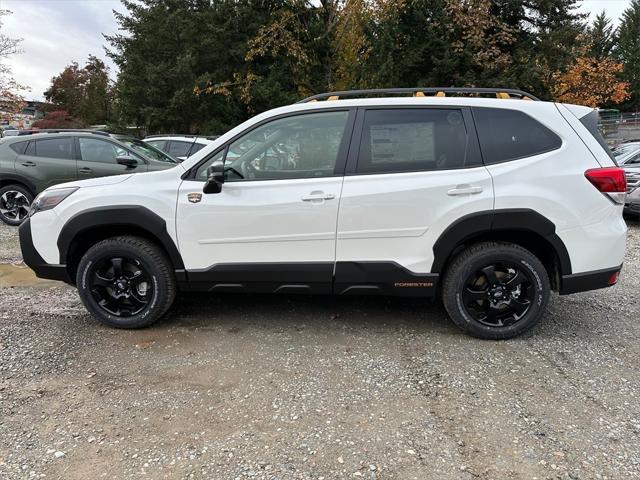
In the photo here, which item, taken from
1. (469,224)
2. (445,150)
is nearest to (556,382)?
(469,224)

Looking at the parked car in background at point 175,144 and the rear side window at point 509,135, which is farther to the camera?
the parked car in background at point 175,144

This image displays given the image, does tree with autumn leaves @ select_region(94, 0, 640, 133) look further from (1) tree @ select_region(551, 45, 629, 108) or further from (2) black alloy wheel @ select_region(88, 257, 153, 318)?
(2) black alloy wheel @ select_region(88, 257, 153, 318)

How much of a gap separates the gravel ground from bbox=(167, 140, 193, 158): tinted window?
25.6ft

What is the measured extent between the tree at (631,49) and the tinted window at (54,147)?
59.1m

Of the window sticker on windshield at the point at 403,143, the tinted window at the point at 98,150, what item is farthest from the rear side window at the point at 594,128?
the tinted window at the point at 98,150

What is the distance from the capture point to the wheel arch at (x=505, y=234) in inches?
143

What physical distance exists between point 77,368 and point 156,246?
1063 mm

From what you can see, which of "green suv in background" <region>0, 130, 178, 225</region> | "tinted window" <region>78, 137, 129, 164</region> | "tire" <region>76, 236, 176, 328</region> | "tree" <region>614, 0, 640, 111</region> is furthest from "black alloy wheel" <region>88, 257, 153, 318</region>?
"tree" <region>614, 0, 640, 111</region>

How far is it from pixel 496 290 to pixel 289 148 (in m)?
1.93

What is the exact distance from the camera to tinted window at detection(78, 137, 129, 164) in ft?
28.6

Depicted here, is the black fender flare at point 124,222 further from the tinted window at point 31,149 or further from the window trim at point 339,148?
the tinted window at point 31,149

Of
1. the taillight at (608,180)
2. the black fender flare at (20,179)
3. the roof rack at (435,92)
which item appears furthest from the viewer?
the black fender flare at (20,179)

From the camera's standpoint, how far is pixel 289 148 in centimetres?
386

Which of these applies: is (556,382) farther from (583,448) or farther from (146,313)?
(146,313)
